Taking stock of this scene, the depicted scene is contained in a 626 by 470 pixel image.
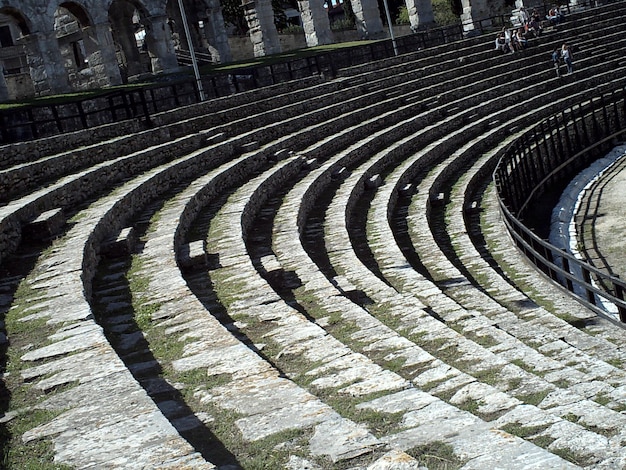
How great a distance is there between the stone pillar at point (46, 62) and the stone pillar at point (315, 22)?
49.9 feet

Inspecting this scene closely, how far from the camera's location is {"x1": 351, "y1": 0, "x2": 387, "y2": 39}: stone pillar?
44219 millimetres

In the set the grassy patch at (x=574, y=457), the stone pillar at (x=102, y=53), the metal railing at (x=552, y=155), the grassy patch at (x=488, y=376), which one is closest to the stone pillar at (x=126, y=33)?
the stone pillar at (x=102, y=53)

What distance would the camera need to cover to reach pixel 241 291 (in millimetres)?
10078

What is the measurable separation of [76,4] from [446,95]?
13.1 metres

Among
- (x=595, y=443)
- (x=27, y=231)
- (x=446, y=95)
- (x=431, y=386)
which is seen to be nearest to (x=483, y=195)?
(x=446, y=95)

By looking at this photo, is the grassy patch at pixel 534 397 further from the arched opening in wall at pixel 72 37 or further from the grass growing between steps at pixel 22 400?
the arched opening in wall at pixel 72 37

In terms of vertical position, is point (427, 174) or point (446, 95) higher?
point (446, 95)

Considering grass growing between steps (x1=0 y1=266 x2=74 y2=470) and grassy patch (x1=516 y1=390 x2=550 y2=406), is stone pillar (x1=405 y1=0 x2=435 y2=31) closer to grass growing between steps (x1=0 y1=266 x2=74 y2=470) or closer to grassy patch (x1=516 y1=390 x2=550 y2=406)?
grass growing between steps (x1=0 y1=266 x2=74 y2=470)

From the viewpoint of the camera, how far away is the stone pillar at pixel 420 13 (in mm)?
45000

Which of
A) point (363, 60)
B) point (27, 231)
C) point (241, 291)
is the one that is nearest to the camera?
point (241, 291)

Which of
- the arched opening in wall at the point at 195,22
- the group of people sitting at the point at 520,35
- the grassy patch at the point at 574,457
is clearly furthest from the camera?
the arched opening in wall at the point at 195,22

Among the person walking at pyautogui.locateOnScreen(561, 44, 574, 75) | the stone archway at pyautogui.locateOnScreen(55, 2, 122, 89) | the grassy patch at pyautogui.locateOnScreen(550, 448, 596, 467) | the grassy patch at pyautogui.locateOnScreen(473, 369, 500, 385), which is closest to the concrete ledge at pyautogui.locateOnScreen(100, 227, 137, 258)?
the grassy patch at pyautogui.locateOnScreen(473, 369, 500, 385)

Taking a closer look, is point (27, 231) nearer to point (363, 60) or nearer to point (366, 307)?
point (366, 307)

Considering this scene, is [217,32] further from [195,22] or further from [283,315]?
[283,315]
